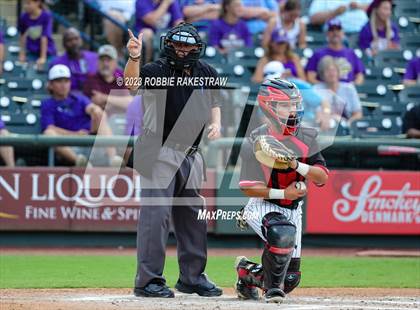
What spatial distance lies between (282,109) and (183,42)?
0.88 metres

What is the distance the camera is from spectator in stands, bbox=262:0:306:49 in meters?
13.6

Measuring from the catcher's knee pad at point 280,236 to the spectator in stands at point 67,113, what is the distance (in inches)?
206

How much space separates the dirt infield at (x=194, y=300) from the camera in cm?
627

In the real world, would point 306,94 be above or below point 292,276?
above

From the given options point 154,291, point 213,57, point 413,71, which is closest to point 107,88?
point 213,57

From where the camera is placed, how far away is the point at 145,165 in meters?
6.96

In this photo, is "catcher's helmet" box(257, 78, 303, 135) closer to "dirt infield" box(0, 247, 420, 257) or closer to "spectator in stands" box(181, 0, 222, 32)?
"dirt infield" box(0, 247, 420, 257)

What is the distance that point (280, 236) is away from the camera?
644 cm

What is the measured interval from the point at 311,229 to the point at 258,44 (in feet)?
12.2

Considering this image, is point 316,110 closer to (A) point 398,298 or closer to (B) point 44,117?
(B) point 44,117

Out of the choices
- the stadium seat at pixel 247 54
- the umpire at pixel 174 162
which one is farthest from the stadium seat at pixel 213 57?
the umpire at pixel 174 162

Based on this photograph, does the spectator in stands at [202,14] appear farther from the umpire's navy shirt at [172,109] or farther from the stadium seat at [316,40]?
the umpire's navy shirt at [172,109]

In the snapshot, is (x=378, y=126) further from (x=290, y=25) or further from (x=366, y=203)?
(x=290, y=25)

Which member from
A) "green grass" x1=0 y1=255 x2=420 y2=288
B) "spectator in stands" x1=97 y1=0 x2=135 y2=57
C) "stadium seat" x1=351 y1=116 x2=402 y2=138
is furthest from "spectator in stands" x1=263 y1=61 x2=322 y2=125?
"spectator in stands" x1=97 y1=0 x2=135 y2=57
